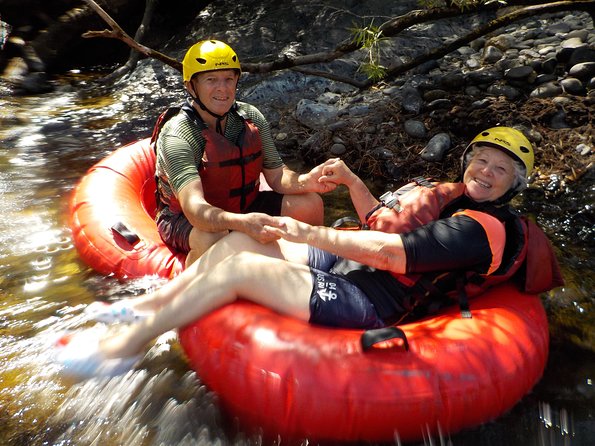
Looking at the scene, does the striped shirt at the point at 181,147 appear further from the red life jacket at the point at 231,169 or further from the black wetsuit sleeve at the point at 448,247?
the black wetsuit sleeve at the point at 448,247

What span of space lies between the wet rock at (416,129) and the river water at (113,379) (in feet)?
5.14

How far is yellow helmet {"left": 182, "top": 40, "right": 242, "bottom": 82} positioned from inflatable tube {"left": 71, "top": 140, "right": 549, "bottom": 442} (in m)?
1.49

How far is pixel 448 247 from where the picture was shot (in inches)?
90.9

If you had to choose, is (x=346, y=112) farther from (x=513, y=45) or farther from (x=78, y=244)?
(x=78, y=244)

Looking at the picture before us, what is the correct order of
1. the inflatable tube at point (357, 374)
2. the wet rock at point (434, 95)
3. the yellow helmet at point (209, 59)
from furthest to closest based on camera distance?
1. the wet rock at point (434, 95)
2. the yellow helmet at point (209, 59)
3. the inflatable tube at point (357, 374)

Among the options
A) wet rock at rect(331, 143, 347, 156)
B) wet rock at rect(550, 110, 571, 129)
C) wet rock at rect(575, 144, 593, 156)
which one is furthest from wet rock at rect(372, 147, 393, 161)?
wet rock at rect(575, 144, 593, 156)

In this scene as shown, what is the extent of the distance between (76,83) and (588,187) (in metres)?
7.09

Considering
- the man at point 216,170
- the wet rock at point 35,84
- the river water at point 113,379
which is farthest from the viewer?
the wet rock at point 35,84

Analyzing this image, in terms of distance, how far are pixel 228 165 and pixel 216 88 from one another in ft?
1.59

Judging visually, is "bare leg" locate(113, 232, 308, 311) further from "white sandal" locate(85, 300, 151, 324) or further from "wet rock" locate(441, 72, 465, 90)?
"wet rock" locate(441, 72, 465, 90)

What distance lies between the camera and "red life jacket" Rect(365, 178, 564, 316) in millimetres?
2500

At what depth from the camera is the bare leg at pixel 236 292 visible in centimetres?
247

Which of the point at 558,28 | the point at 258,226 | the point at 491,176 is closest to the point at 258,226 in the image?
the point at 258,226

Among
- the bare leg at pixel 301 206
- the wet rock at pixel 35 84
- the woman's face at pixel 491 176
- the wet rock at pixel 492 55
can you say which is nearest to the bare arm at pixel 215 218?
the bare leg at pixel 301 206
